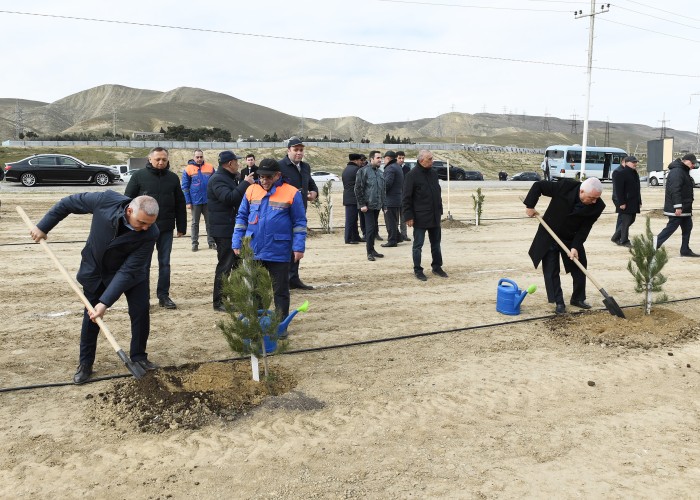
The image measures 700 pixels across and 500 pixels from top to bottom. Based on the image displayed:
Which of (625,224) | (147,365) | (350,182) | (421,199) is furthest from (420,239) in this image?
(625,224)

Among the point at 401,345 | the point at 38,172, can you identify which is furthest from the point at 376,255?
the point at 38,172

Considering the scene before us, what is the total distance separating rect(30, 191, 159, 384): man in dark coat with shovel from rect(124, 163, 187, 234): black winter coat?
1781 mm

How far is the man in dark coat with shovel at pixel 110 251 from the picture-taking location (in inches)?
171

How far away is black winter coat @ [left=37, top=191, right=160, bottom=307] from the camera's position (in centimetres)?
439

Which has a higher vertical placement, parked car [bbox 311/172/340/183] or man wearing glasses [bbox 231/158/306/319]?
parked car [bbox 311/172/340/183]

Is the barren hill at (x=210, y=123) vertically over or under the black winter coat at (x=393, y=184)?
over

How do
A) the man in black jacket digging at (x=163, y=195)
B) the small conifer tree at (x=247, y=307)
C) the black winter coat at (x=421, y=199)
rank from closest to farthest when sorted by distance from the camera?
the small conifer tree at (x=247, y=307), the man in black jacket digging at (x=163, y=195), the black winter coat at (x=421, y=199)

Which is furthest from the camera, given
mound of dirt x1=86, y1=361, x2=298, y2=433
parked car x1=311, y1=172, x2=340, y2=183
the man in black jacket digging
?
parked car x1=311, y1=172, x2=340, y2=183

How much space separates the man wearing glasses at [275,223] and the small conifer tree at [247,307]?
85 cm

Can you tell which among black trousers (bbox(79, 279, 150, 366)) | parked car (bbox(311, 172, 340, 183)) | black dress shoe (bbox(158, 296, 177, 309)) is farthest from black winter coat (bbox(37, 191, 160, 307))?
parked car (bbox(311, 172, 340, 183))

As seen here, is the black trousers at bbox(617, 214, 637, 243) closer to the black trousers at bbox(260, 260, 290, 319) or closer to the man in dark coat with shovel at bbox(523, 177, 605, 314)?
the man in dark coat with shovel at bbox(523, 177, 605, 314)

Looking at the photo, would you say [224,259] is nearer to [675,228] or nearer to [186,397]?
[186,397]

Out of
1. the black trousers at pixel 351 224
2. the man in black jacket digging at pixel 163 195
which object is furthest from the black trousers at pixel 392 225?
the man in black jacket digging at pixel 163 195

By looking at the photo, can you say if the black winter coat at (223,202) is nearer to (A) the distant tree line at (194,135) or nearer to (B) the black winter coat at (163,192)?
(B) the black winter coat at (163,192)
